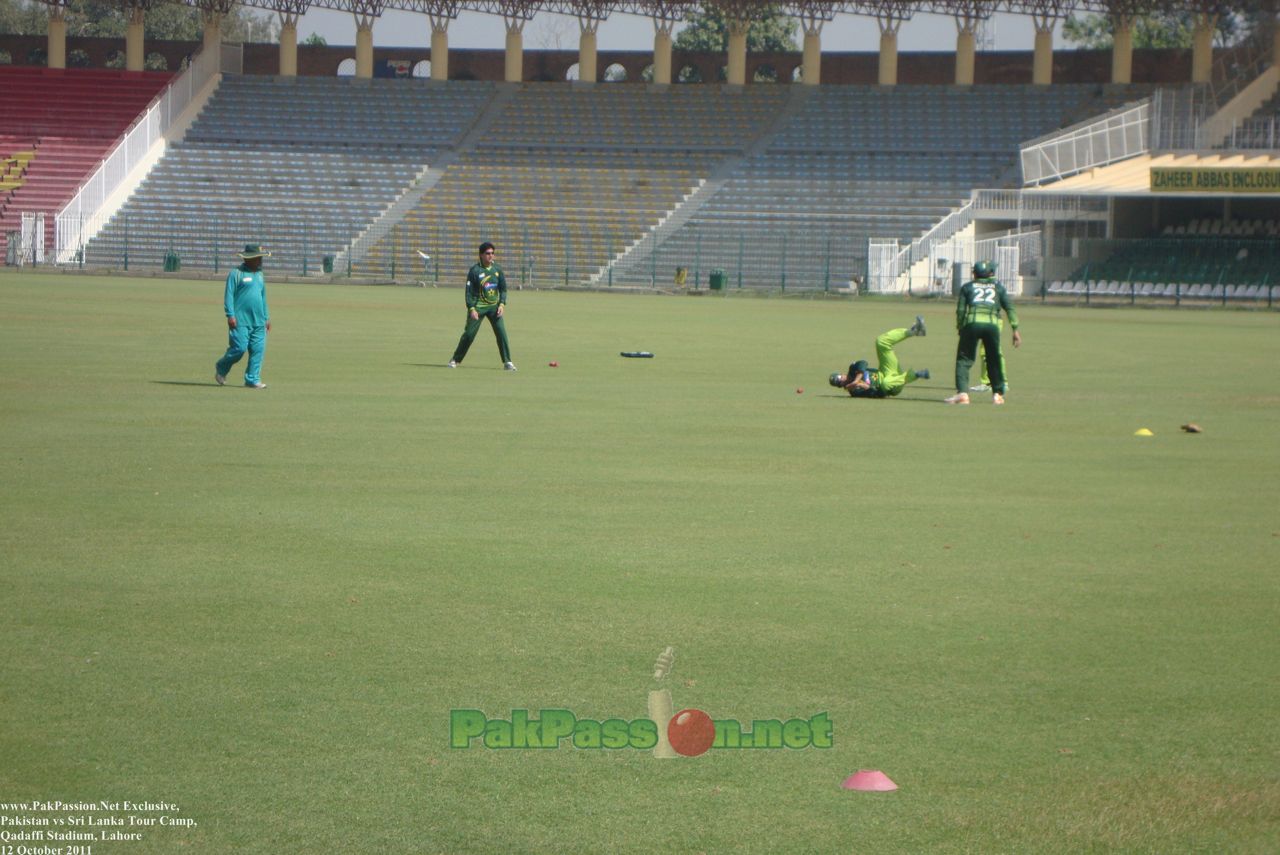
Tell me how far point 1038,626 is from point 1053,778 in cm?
226

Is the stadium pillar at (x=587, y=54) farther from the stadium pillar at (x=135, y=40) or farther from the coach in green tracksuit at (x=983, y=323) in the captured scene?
the coach in green tracksuit at (x=983, y=323)

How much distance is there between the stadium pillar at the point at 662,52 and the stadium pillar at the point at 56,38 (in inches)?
1034

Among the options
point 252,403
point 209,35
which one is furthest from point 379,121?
point 252,403

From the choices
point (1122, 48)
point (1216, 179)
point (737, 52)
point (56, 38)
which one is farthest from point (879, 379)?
point (56, 38)

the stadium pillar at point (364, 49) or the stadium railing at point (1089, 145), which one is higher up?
the stadium pillar at point (364, 49)

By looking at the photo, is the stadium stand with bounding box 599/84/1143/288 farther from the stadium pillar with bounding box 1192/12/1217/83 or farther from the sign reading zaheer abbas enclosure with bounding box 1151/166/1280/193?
the sign reading zaheer abbas enclosure with bounding box 1151/166/1280/193

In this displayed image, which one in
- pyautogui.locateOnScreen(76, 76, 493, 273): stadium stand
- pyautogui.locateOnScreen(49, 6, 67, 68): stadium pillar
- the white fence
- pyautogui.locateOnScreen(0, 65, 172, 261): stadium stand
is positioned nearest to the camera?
the white fence

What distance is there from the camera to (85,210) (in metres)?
62.9

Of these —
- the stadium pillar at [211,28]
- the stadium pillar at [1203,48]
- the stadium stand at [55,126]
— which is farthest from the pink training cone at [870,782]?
the stadium pillar at [211,28]

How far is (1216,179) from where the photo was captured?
51.7 m

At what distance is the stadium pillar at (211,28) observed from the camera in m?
71.5

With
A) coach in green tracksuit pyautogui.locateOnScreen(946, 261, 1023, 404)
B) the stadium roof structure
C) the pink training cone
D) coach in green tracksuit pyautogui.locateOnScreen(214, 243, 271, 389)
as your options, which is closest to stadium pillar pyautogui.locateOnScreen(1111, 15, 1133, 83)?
the stadium roof structure

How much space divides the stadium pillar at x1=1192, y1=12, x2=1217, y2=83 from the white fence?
4062 centimetres

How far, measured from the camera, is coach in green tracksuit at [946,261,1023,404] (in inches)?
773
